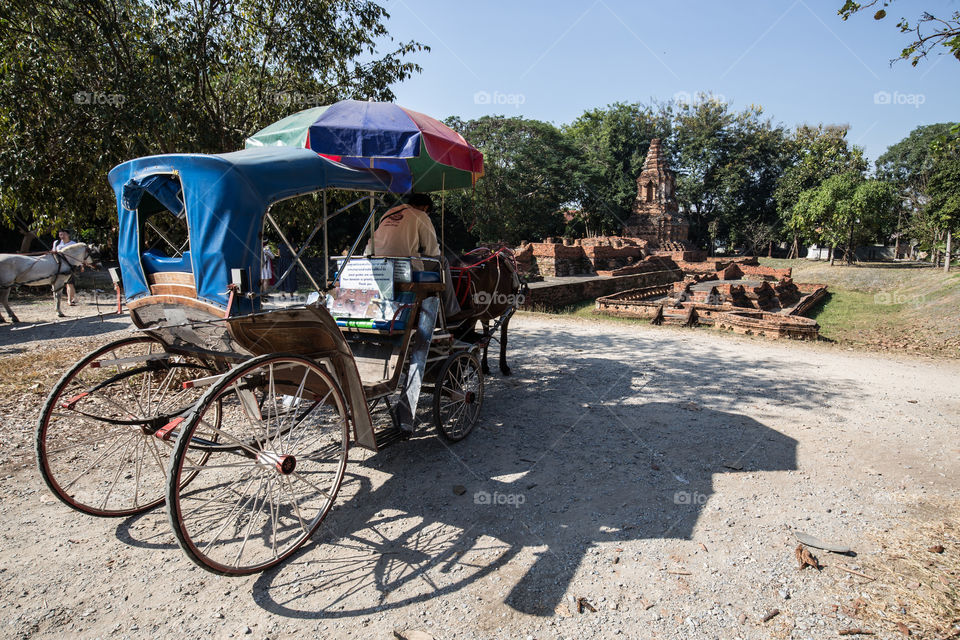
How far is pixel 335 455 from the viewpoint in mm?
4293

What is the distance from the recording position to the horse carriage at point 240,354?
2775mm

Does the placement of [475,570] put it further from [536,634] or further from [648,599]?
[648,599]

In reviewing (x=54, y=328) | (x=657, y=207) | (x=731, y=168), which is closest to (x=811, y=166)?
(x=731, y=168)

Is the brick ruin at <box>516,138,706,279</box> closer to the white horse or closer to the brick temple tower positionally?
the brick temple tower

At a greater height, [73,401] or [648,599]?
[73,401]

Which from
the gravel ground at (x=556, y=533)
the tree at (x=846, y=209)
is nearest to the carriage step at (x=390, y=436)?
the gravel ground at (x=556, y=533)

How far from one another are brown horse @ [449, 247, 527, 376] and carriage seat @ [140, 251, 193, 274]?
2485mm

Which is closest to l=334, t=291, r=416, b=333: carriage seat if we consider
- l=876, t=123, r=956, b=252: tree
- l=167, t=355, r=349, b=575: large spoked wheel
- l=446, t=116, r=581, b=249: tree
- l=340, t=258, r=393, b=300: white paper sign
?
l=340, t=258, r=393, b=300: white paper sign

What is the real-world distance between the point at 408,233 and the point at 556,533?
257 centimetres

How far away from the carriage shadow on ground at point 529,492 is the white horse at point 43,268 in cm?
920

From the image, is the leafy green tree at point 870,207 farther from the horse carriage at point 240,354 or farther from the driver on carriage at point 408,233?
the horse carriage at point 240,354

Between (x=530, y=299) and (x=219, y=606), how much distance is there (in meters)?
12.1

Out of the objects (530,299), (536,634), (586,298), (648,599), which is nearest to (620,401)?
(648,599)

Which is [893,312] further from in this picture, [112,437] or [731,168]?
[731,168]
